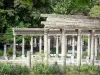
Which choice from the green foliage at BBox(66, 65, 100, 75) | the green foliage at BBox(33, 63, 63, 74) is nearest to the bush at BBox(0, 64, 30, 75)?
the green foliage at BBox(33, 63, 63, 74)

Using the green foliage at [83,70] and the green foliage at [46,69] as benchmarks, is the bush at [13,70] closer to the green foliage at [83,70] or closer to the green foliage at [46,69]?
the green foliage at [46,69]

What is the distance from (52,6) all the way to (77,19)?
18.7 m

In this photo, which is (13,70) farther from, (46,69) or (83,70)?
(83,70)

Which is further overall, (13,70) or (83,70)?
(83,70)

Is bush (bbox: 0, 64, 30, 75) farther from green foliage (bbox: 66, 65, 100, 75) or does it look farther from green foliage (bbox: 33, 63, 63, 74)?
green foliage (bbox: 66, 65, 100, 75)

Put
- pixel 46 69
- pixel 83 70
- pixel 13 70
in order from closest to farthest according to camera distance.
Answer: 1. pixel 13 70
2. pixel 46 69
3. pixel 83 70

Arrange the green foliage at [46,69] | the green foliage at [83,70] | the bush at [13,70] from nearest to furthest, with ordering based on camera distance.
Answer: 1. the bush at [13,70]
2. the green foliage at [46,69]
3. the green foliage at [83,70]

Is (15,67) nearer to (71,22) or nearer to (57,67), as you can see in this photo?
(57,67)

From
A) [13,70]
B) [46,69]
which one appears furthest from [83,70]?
[13,70]

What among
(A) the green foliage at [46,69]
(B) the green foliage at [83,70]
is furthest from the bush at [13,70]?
(B) the green foliage at [83,70]

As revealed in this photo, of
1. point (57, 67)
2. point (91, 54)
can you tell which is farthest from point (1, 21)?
point (57, 67)

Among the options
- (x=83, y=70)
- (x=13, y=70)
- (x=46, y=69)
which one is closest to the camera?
(x=13, y=70)

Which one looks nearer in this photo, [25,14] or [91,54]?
[91,54]

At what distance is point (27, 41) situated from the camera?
35719 mm
